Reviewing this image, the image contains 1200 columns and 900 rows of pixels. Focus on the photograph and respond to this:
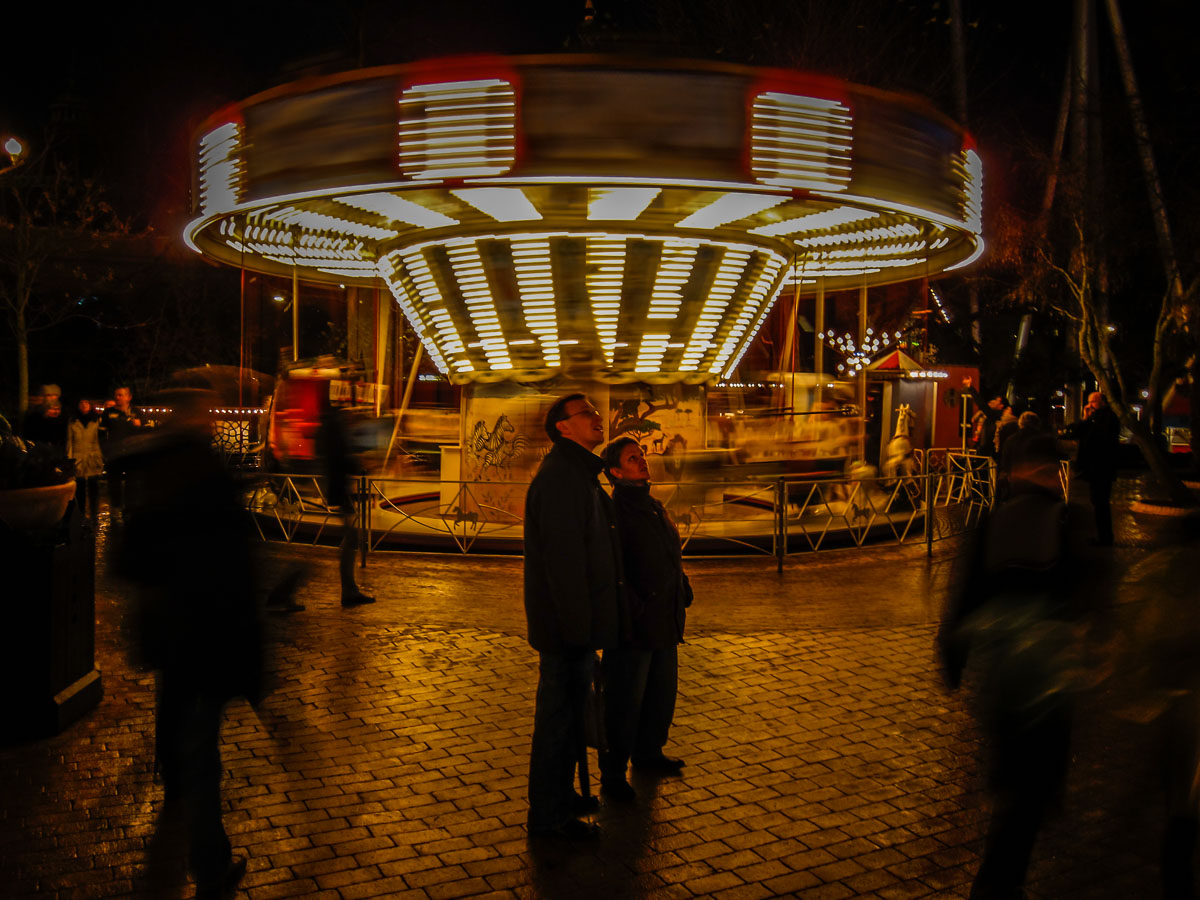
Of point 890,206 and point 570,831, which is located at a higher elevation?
point 890,206

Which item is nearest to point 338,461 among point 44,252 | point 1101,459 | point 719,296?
point 719,296

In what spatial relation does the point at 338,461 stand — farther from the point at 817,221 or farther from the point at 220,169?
the point at 817,221

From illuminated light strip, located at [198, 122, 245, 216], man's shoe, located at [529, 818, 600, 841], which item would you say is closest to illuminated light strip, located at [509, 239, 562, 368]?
illuminated light strip, located at [198, 122, 245, 216]

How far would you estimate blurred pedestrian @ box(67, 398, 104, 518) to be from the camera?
563 inches

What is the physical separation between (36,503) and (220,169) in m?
3.96

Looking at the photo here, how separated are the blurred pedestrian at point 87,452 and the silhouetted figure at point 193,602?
36.4 ft

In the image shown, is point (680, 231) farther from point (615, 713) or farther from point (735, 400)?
point (735, 400)

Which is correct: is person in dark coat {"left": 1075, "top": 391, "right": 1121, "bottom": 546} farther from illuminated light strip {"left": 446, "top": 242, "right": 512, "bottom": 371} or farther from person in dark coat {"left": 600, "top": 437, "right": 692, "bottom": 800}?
person in dark coat {"left": 600, "top": 437, "right": 692, "bottom": 800}

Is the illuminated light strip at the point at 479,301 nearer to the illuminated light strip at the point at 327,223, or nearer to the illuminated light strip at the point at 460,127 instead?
the illuminated light strip at the point at 327,223

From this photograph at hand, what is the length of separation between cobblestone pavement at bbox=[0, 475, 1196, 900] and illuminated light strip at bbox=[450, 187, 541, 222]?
4496mm

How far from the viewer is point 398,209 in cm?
1176

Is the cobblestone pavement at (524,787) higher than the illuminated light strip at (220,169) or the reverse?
the reverse

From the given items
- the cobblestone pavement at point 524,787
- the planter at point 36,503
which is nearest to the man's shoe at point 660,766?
the cobblestone pavement at point 524,787

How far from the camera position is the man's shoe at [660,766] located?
17.5 feet
